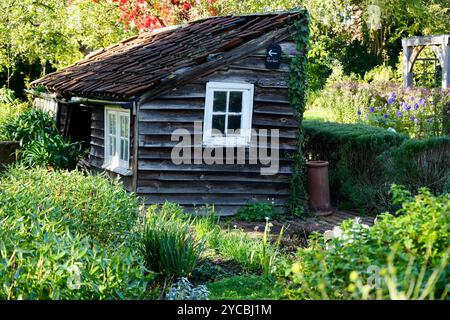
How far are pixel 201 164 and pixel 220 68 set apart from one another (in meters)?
1.57

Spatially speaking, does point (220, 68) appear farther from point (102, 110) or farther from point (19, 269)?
point (19, 269)

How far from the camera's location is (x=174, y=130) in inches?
434

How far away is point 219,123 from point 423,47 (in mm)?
13167

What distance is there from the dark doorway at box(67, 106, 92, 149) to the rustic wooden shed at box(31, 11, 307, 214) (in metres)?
3.01

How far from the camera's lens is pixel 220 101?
11242mm

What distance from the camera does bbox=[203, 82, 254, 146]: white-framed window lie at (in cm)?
1114

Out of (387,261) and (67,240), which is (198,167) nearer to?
(67,240)

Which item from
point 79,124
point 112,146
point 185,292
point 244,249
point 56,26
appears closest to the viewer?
point 185,292

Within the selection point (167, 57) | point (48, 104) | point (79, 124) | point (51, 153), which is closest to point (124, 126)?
point (167, 57)

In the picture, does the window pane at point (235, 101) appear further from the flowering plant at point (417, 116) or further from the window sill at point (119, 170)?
the flowering plant at point (417, 116)

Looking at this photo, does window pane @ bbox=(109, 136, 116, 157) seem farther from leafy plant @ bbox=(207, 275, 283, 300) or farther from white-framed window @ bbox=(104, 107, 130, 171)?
leafy plant @ bbox=(207, 275, 283, 300)

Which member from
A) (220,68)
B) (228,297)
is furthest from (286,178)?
(228,297)
